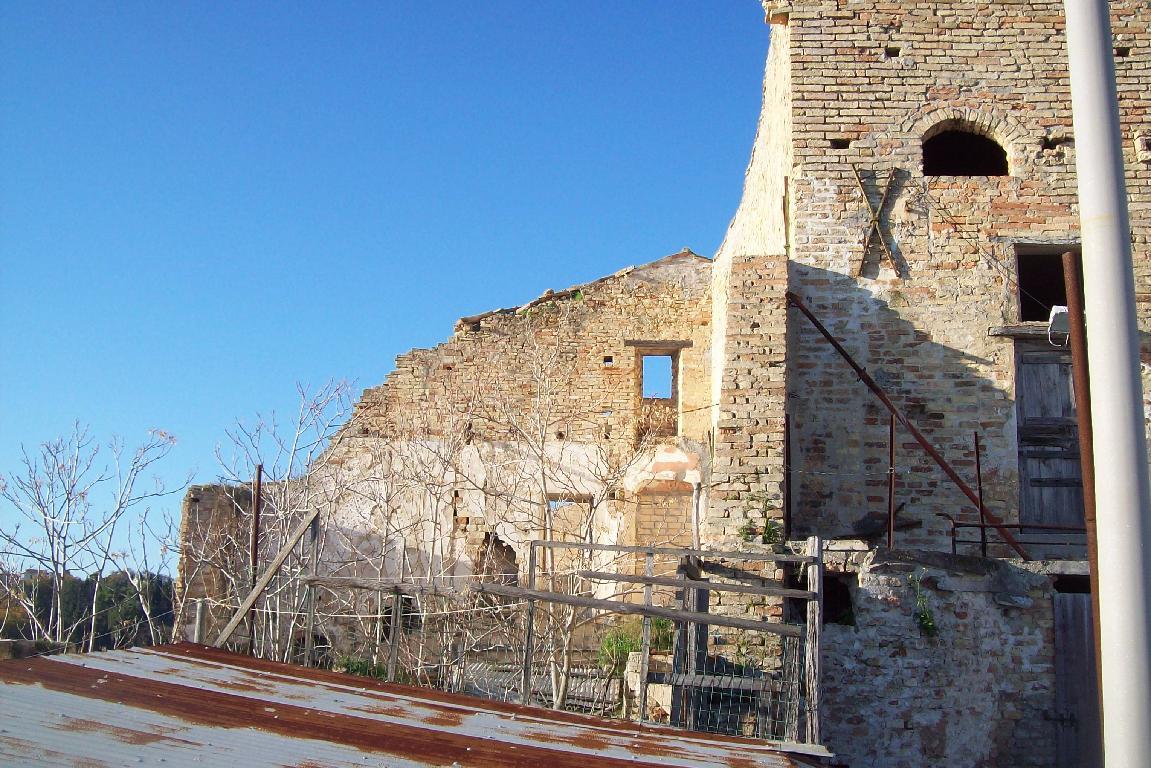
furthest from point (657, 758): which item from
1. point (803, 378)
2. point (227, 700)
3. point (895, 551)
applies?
point (803, 378)

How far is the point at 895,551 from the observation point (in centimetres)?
895

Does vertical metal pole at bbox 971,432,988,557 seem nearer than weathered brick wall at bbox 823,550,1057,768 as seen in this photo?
No

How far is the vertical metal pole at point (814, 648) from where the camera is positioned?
7219mm

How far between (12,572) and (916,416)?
11345 millimetres

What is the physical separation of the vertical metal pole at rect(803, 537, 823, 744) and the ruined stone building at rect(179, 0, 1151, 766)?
114 centimetres

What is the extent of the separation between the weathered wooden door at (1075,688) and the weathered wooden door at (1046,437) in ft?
6.28

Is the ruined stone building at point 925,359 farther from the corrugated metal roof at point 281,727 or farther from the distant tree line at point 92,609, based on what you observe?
the distant tree line at point 92,609

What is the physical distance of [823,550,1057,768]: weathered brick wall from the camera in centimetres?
870

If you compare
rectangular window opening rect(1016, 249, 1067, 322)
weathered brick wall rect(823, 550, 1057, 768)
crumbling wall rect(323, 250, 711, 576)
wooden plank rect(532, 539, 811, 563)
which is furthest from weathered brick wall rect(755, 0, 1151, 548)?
crumbling wall rect(323, 250, 711, 576)

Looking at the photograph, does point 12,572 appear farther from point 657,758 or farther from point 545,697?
point 657,758

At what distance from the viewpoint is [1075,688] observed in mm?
8906

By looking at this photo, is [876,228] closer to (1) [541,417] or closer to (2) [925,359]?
(2) [925,359]

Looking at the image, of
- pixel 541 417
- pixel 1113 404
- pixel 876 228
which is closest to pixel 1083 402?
pixel 1113 404

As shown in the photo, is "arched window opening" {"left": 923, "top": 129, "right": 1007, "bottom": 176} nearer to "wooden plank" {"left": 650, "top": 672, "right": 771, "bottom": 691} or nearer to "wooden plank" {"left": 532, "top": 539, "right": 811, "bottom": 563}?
"wooden plank" {"left": 532, "top": 539, "right": 811, "bottom": 563}
